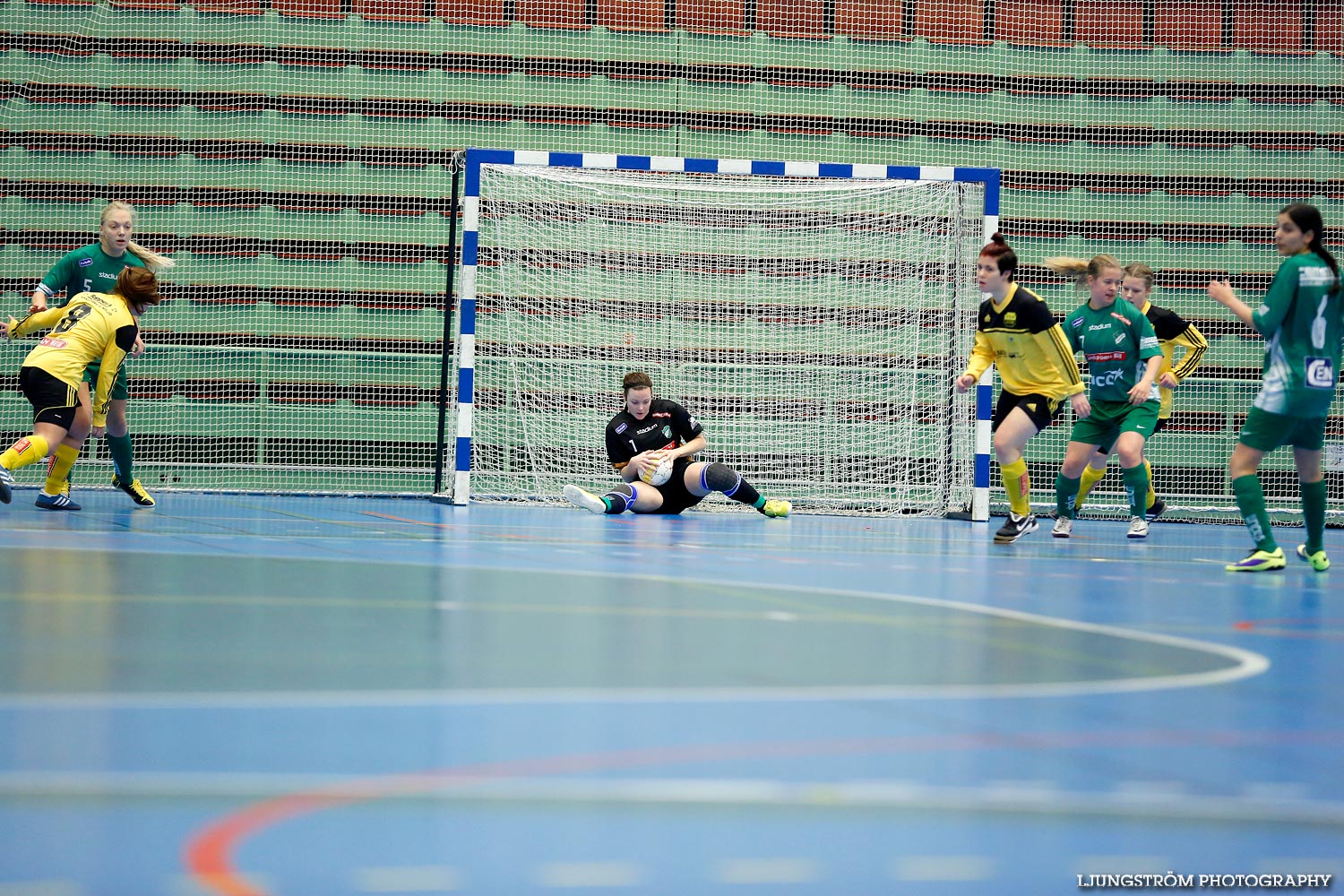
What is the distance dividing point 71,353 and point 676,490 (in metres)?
3.83

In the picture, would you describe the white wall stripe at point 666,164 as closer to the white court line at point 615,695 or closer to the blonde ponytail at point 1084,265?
the blonde ponytail at point 1084,265

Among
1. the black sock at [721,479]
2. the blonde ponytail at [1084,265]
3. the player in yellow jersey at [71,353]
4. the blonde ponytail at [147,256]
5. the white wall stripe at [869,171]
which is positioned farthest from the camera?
the white wall stripe at [869,171]

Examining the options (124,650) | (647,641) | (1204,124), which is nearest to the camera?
(124,650)

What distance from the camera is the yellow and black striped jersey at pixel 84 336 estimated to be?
7.40 metres

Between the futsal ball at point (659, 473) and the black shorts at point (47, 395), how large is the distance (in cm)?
352

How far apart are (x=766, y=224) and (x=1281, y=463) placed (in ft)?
15.8

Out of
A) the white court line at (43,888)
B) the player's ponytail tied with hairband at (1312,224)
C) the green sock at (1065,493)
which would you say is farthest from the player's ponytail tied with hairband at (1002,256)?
the white court line at (43,888)

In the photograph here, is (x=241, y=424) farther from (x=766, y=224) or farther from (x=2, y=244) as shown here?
(x=766, y=224)

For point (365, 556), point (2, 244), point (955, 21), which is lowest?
point (365, 556)

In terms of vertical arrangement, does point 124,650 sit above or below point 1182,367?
below

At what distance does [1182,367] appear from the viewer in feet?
30.3

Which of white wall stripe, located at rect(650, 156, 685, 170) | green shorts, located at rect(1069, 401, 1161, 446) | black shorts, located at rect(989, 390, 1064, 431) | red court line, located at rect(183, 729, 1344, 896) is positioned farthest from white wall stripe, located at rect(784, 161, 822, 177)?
red court line, located at rect(183, 729, 1344, 896)

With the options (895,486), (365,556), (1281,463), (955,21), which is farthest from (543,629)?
(955,21)

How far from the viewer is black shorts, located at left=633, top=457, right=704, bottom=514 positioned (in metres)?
9.32
